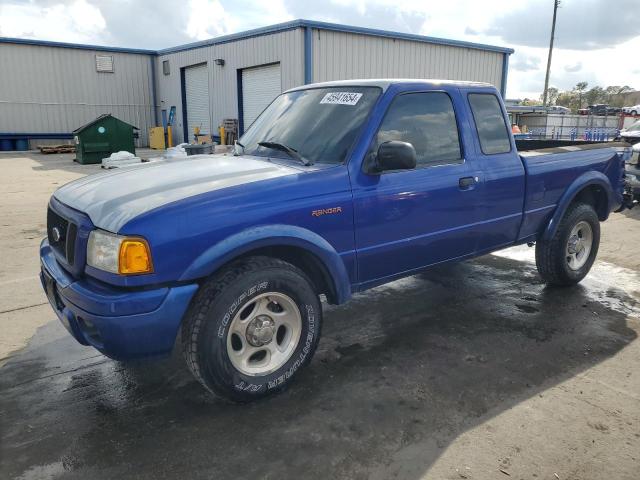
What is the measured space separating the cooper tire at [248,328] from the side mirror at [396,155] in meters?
0.88

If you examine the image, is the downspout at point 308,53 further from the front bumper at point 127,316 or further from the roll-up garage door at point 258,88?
the front bumper at point 127,316

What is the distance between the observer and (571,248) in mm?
5230

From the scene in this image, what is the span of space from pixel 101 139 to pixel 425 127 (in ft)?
54.2

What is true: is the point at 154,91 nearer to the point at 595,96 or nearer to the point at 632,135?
the point at 632,135

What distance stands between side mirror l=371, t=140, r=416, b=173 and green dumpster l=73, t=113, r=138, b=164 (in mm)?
16643

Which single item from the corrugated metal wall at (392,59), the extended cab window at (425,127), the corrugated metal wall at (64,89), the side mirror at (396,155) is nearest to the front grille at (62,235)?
the side mirror at (396,155)

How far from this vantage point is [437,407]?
306 cm

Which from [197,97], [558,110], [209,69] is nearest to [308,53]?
[209,69]

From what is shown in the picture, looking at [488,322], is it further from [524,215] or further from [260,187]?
[260,187]

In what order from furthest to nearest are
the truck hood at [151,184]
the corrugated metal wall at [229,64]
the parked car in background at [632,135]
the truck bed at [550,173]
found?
the corrugated metal wall at [229,64]
the parked car in background at [632,135]
the truck bed at [550,173]
the truck hood at [151,184]

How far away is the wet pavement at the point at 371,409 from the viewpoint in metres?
2.57

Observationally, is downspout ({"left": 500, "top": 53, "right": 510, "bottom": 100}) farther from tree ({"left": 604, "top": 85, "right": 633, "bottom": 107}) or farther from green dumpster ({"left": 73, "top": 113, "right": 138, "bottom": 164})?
tree ({"left": 604, "top": 85, "right": 633, "bottom": 107})

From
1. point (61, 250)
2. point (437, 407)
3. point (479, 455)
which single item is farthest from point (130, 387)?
point (479, 455)

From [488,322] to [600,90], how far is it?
9001cm
